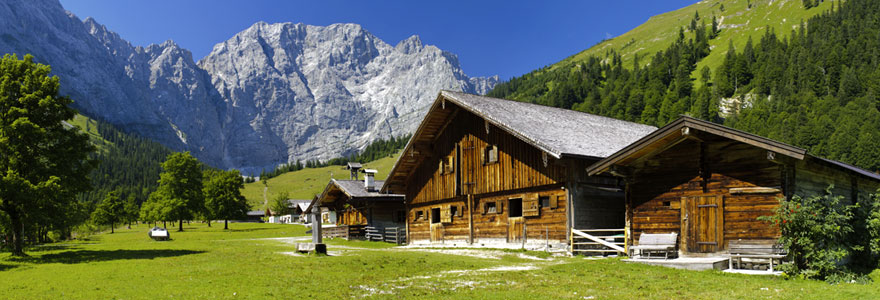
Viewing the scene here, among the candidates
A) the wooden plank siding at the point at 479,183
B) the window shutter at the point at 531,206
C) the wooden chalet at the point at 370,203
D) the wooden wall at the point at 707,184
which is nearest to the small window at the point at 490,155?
the wooden plank siding at the point at 479,183

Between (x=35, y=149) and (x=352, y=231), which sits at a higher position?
(x=35, y=149)

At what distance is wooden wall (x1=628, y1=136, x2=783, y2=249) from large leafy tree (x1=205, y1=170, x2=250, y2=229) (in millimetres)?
66545

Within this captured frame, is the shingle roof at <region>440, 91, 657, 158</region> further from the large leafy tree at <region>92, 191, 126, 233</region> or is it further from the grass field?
the large leafy tree at <region>92, 191, 126, 233</region>

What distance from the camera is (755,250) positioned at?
63.5 ft

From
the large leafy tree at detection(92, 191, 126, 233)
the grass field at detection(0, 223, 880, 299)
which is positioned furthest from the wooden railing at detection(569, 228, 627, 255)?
the large leafy tree at detection(92, 191, 126, 233)

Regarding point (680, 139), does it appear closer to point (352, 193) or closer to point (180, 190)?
point (352, 193)

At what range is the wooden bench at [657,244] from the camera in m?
20.8

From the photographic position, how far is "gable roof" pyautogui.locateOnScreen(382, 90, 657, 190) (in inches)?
1082

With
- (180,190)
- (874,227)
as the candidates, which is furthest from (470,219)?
(180,190)

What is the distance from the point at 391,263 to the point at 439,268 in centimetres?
266

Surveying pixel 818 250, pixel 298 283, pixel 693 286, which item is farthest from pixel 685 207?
pixel 298 283

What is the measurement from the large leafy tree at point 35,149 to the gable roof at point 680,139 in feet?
85.4

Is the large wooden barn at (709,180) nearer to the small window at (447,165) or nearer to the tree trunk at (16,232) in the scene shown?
the small window at (447,165)

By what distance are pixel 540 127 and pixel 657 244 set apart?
10215 millimetres
